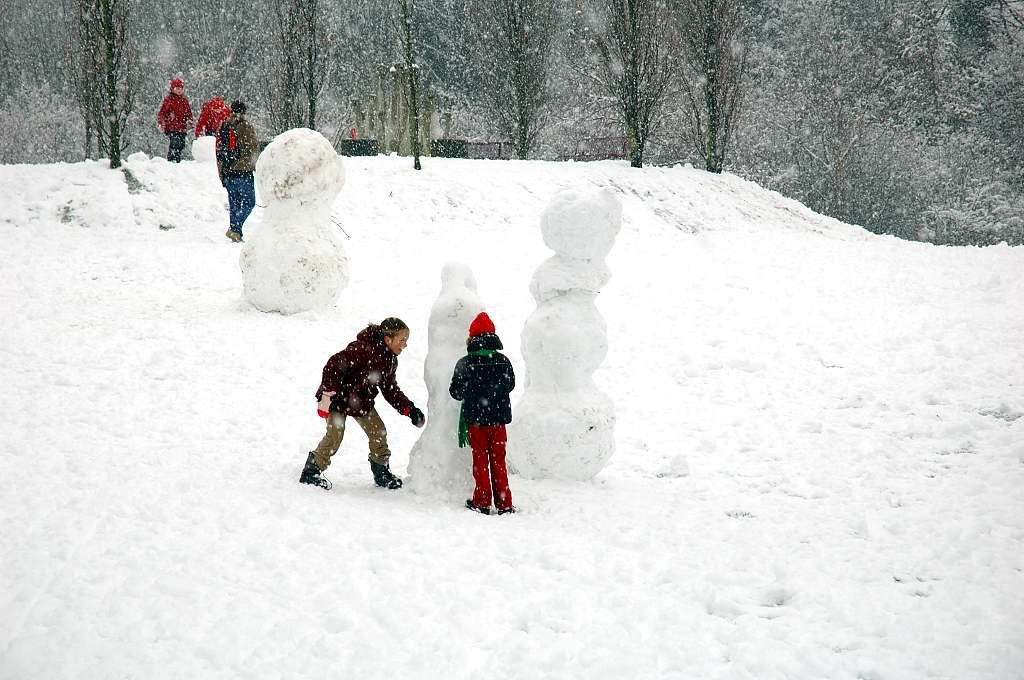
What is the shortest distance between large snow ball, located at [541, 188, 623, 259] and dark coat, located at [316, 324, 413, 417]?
164 centimetres

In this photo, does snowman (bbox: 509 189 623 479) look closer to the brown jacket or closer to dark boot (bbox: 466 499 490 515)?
dark boot (bbox: 466 499 490 515)

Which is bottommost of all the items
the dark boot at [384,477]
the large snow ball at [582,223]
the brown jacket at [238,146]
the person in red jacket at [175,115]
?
the dark boot at [384,477]

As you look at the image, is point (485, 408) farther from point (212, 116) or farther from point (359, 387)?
point (212, 116)

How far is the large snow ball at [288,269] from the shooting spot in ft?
31.4

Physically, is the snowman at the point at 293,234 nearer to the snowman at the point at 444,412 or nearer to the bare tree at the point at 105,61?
the snowman at the point at 444,412

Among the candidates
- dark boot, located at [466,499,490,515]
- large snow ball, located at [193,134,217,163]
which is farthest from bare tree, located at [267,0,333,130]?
dark boot, located at [466,499,490,515]

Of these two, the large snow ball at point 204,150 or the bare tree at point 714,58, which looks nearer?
the large snow ball at point 204,150

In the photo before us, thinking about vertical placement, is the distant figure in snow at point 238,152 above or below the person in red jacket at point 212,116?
below

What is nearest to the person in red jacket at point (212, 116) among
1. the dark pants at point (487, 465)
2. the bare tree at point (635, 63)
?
the bare tree at point (635, 63)

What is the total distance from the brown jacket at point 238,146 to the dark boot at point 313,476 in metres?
8.07

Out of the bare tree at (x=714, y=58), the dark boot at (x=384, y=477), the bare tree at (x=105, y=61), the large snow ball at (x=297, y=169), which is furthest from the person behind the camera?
the bare tree at (x=714, y=58)

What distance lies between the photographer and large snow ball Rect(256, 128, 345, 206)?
956 cm

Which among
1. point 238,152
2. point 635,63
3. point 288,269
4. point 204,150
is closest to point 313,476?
point 288,269

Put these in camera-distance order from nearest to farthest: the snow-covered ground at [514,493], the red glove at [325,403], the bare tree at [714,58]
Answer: the snow-covered ground at [514,493]
the red glove at [325,403]
the bare tree at [714,58]
